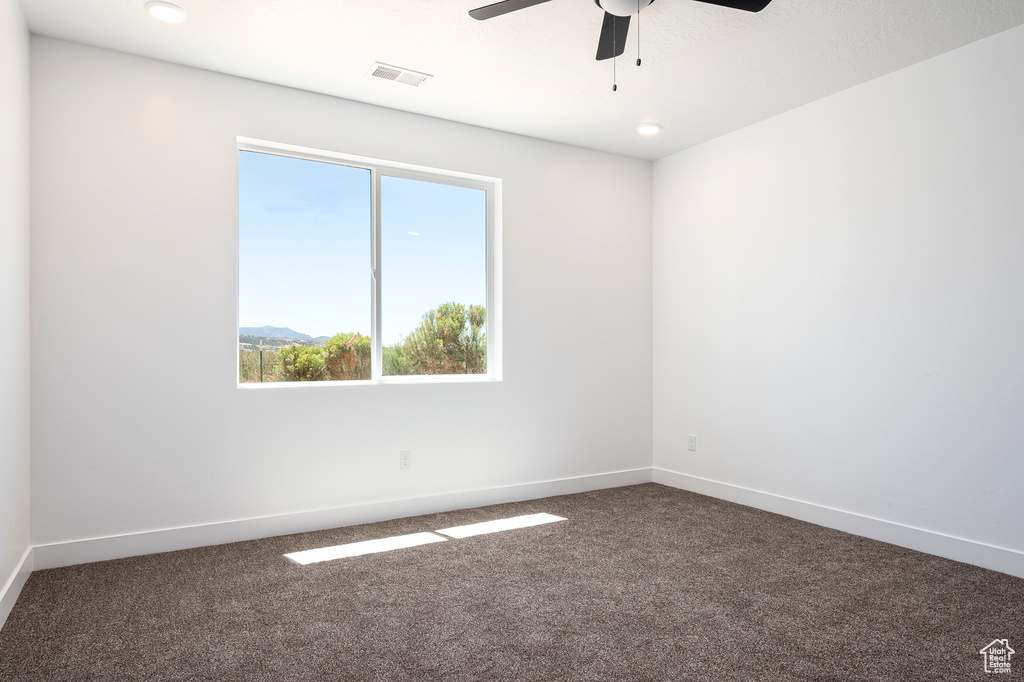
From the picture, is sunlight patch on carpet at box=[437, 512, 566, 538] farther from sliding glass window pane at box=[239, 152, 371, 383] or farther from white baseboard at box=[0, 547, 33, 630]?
white baseboard at box=[0, 547, 33, 630]

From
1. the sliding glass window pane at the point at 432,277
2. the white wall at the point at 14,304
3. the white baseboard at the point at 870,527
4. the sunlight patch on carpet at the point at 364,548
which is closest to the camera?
the white wall at the point at 14,304

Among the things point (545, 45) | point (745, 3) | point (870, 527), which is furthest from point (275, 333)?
point (870, 527)

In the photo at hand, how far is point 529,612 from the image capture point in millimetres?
2416

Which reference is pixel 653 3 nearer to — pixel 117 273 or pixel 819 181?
pixel 819 181

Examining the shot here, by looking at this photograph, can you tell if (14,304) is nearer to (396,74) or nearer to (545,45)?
(396,74)

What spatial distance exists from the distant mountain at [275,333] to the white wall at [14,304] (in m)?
1.00

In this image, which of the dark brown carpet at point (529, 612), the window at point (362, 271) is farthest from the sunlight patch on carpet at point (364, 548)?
the window at point (362, 271)

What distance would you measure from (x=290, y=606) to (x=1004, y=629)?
2.75 meters

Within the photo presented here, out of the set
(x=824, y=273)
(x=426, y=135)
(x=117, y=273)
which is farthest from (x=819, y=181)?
(x=117, y=273)

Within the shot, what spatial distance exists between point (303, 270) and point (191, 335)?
2.48ft

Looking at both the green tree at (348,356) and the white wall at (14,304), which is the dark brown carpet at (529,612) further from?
the green tree at (348,356)

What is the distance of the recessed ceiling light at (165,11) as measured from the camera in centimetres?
267

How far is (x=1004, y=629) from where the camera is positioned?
2260 millimetres
